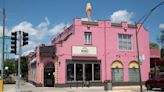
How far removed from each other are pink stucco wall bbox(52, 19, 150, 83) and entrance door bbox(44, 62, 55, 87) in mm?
1699

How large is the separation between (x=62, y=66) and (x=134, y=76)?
421 inches

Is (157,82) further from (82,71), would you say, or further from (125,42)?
(125,42)

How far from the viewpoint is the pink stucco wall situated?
41719 millimetres

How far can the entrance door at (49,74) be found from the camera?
4269cm

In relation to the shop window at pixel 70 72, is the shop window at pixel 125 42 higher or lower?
higher

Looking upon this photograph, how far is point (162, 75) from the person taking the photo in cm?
3466

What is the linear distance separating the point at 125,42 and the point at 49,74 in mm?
11255

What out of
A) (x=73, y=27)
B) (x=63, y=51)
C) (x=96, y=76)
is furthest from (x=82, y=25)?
(x=96, y=76)

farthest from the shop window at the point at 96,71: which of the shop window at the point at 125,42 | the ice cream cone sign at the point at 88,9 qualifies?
the ice cream cone sign at the point at 88,9

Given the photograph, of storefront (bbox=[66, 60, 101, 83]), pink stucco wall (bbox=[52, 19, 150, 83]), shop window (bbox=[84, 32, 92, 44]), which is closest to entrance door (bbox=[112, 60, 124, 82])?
pink stucco wall (bbox=[52, 19, 150, 83])

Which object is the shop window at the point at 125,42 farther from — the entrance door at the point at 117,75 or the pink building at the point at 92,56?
the entrance door at the point at 117,75

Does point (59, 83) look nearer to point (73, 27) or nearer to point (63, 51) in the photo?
point (63, 51)

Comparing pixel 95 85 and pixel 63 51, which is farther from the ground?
pixel 63 51

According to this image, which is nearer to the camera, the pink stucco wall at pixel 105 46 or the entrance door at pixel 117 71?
the pink stucco wall at pixel 105 46
